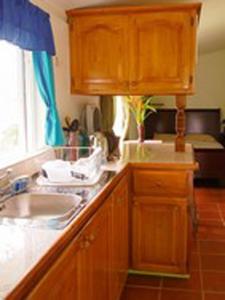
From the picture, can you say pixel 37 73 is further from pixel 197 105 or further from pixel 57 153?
pixel 197 105

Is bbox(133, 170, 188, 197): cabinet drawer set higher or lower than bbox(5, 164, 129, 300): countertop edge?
lower

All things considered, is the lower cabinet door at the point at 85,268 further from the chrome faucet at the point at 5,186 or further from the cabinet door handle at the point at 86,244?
the chrome faucet at the point at 5,186

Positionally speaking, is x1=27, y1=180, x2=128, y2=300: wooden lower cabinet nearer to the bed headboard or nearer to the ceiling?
the ceiling

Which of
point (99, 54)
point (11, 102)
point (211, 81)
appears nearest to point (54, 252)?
point (11, 102)

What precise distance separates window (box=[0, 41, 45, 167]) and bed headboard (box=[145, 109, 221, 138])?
5.00 meters

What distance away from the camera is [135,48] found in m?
3.17

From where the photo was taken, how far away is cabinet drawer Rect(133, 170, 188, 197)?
2957 millimetres

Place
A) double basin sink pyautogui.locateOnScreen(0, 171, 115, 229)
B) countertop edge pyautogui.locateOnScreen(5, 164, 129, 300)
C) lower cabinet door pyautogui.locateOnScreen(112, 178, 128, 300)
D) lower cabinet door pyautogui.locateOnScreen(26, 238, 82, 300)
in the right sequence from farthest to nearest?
lower cabinet door pyautogui.locateOnScreen(112, 178, 128, 300) < double basin sink pyautogui.locateOnScreen(0, 171, 115, 229) < lower cabinet door pyautogui.locateOnScreen(26, 238, 82, 300) < countertop edge pyautogui.locateOnScreen(5, 164, 129, 300)

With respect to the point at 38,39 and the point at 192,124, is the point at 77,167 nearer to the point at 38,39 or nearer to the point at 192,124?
the point at 38,39

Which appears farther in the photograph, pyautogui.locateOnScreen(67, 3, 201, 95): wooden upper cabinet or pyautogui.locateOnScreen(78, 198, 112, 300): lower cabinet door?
pyautogui.locateOnScreen(67, 3, 201, 95): wooden upper cabinet

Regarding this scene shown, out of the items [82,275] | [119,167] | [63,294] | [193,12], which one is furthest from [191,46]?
[63,294]

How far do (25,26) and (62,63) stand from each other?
0.89 meters

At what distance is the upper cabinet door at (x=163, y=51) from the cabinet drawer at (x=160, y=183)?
2.15 ft

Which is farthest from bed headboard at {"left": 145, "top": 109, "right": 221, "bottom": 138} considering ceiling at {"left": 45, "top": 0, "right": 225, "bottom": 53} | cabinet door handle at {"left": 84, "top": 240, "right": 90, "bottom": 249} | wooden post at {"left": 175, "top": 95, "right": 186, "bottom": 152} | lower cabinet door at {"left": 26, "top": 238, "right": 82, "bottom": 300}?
lower cabinet door at {"left": 26, "top": 238, "right": 82, "bottom": 300}
